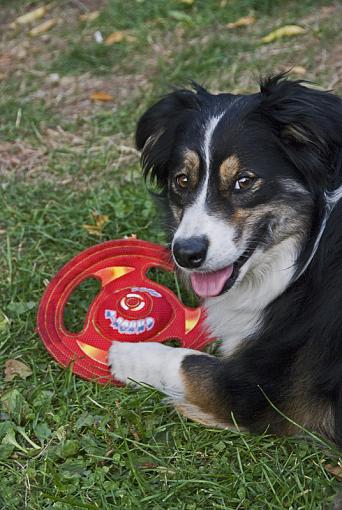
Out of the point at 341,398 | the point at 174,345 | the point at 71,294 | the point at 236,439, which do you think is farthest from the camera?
the point at 71,294

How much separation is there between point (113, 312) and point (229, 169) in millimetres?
1056

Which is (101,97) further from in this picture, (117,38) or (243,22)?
(243,22)

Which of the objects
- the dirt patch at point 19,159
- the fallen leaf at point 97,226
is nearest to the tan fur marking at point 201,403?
the fallen leaf at point 97,226

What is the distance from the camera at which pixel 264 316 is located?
11.4ft

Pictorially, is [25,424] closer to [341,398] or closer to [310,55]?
[341,398]

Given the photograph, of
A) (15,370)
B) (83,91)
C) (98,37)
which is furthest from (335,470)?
(98,37)

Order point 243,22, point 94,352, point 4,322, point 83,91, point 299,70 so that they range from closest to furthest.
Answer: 1. point 94,352
2. point 4,322
3. point 299,70
4. point 83,91
5. point 243,22

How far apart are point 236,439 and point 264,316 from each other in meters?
0.52

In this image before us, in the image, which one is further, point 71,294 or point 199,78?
point 199,78

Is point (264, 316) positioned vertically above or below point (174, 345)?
above

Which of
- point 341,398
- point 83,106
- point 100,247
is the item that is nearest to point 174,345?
point 100,247

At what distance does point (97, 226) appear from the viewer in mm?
4793

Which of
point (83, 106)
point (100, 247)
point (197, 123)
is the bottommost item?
point (83, 106)

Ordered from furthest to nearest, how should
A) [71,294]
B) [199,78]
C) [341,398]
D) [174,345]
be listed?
[199,78] < [71,294] < [174,345] < [341,398]
